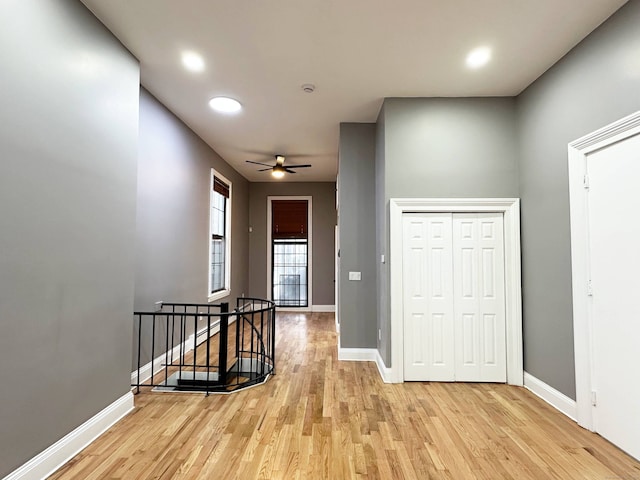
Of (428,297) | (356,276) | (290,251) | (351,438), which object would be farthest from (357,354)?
(290,251)

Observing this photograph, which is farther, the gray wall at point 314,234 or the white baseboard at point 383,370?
the gray wall at point 314,234

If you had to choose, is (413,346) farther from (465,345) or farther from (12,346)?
(12,346)

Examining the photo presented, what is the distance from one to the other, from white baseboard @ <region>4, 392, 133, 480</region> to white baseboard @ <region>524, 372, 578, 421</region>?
12.0ft

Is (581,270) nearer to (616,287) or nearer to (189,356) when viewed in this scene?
(616,287)

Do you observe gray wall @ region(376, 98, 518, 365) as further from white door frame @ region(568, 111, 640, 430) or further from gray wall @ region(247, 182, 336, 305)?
gray wall @ region(247, 182, 336, 305)

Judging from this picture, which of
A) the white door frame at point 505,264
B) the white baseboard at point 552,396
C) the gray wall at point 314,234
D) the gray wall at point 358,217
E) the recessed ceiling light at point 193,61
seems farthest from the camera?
the gray wall at point 314,234

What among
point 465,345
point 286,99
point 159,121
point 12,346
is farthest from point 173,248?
point 465,345

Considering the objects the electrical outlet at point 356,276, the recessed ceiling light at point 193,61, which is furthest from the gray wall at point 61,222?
the electrical outlet at point 356,276

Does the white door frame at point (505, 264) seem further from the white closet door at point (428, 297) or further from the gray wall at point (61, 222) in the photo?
the gray wall at point (61, 222)

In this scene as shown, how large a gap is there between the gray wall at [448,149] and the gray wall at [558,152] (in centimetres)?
19

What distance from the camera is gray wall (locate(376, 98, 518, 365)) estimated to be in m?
3.84

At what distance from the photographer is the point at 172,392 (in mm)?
3465

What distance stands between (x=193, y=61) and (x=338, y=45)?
1319mm

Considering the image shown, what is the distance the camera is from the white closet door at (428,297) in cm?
380
